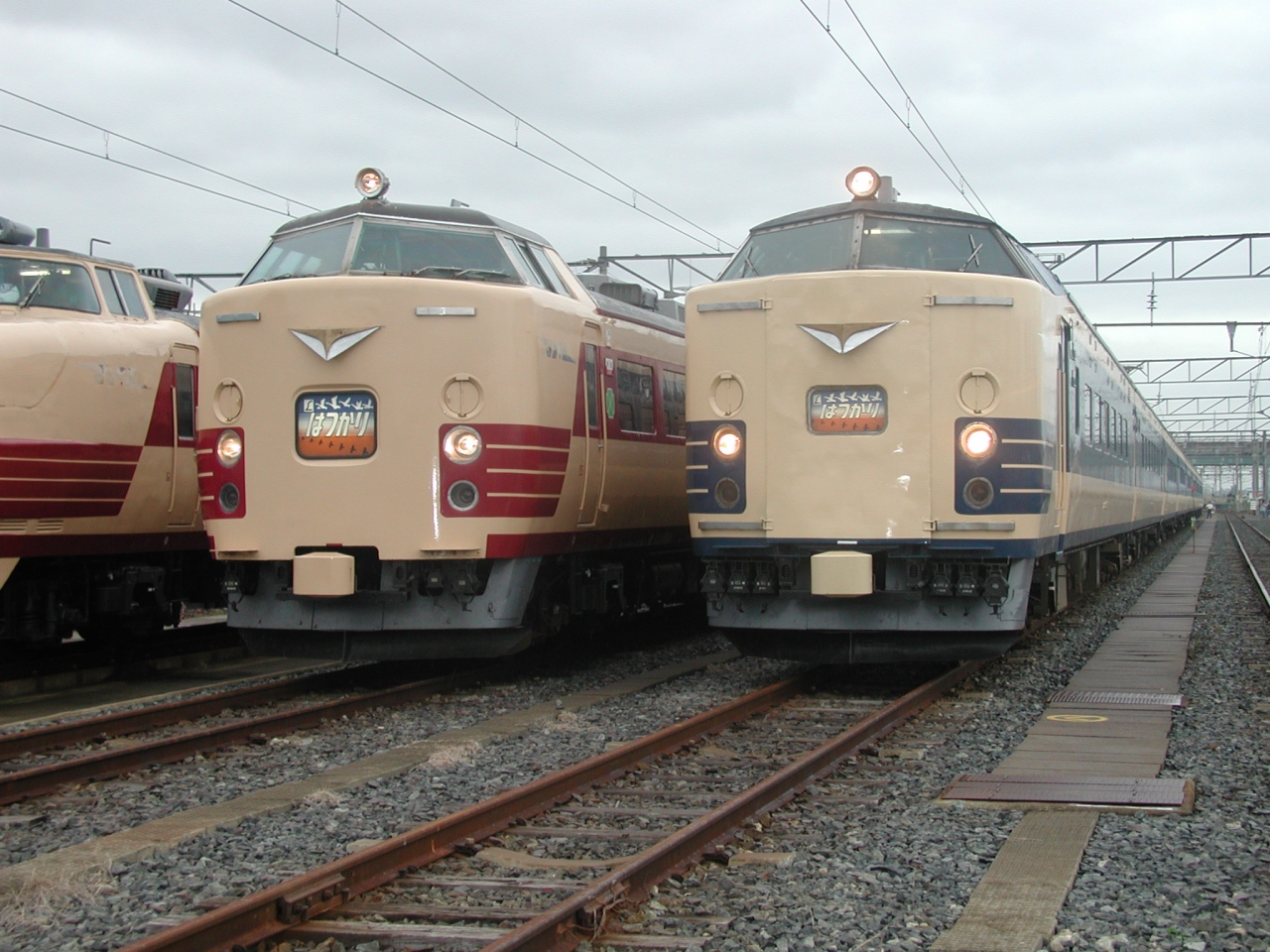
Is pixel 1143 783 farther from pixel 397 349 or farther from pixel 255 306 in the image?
pixel 255 306

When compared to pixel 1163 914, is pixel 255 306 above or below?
above

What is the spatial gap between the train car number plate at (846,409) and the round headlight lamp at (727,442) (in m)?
0.51

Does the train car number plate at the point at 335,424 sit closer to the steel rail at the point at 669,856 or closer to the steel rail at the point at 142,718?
the steel rail at the point at 142,718

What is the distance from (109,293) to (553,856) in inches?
307

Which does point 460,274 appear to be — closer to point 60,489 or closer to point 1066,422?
point 60,489

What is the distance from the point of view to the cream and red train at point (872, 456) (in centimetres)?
899

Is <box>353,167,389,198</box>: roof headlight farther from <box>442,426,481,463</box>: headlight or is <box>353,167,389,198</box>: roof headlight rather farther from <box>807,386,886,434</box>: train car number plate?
<box>807,386,886,434</box>: train car number plate

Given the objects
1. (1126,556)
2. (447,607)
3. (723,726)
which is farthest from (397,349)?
(1126,556)

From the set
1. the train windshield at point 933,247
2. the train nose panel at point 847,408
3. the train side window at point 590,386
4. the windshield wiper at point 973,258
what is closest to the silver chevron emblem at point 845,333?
the train nose panel at point 847,408

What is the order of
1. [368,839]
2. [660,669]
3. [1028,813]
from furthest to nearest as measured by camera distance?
1. [660,669]
2. [1028,813]
3. [368,839]

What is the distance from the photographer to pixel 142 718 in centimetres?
855

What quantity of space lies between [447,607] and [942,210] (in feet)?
15.5

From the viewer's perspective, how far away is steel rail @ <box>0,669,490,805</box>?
21.8ft

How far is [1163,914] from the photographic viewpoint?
15.2 ft
